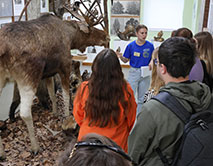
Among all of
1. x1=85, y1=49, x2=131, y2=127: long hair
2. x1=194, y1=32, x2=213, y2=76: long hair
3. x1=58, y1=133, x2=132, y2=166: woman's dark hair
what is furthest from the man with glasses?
x1=194, y1=32, x2=213, y2=76: long hair

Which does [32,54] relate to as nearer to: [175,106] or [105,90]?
[105,90]

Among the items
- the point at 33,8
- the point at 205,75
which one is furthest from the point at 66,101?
the point at 205,75

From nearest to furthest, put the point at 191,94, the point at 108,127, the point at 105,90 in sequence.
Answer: the point at 191,94 → the point at 105,90 → the point at 108,127

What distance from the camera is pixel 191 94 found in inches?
57.2

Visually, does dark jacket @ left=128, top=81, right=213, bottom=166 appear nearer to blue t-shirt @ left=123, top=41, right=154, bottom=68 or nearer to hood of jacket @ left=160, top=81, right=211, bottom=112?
hood of jacket @ left=160, top=81, right=211, bottom=112

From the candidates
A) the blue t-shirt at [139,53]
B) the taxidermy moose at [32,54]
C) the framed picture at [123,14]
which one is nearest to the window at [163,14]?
the framed picture at [123,14]

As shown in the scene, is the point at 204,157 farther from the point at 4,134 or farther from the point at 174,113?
the point at 4,134

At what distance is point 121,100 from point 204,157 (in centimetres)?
83

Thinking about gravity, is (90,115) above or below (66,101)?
above

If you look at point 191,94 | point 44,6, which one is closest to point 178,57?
point 191,94

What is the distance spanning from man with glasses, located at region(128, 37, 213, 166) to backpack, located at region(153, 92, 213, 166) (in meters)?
0.03

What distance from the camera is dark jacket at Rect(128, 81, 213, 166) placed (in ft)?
4.56

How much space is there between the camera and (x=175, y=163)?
1398mm

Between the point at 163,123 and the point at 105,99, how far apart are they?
66cm
